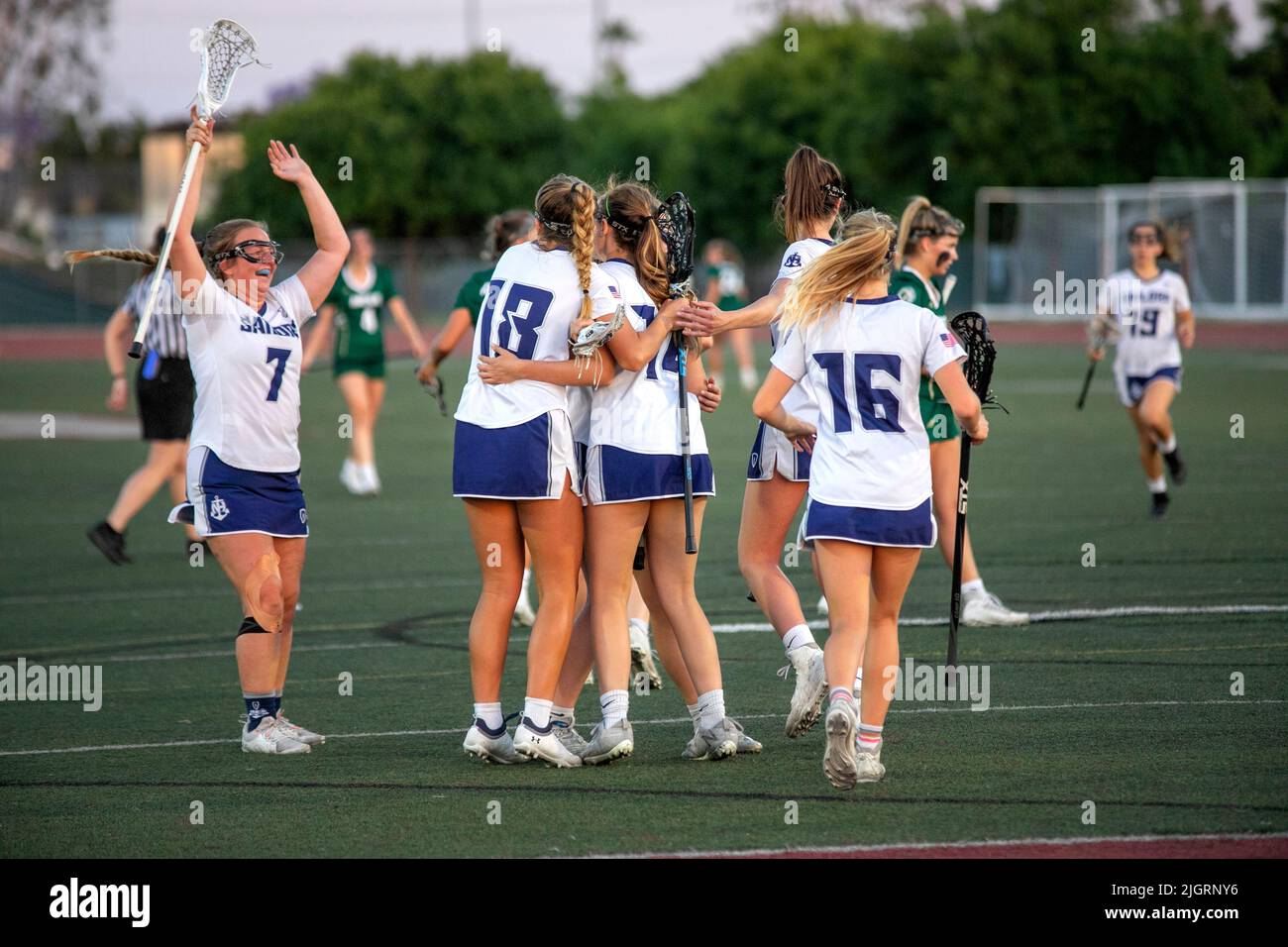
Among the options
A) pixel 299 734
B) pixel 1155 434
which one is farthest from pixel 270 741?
pixel 1155 434

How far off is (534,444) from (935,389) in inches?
137

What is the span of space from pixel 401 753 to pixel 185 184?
7.77 feet

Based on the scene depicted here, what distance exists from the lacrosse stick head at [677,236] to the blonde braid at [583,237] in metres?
0.33

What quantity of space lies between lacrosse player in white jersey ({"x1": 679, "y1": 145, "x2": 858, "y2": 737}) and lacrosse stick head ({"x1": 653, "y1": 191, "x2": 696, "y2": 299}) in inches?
14.4

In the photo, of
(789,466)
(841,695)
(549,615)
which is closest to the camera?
(841,695)

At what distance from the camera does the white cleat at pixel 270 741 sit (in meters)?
6.73

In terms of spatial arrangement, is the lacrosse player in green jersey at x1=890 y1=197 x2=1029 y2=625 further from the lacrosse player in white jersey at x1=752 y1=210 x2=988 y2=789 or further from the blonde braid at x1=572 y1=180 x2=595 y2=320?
the blonde braid at x1=572 y1=180 x2=595 y2=320

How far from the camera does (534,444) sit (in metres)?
6.26

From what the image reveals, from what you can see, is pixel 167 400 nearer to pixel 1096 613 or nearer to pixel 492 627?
pixel 492 627

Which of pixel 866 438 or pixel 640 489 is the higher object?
pixel 866 438

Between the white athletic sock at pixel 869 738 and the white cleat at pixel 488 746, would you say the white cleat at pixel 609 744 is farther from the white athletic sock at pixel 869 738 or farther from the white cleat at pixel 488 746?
the white athletic sock at pixel 869 738

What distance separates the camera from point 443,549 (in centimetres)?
1248

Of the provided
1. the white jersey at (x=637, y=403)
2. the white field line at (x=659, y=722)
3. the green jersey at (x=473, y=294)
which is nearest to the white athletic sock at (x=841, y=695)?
the white jersey at (x=637, y=403)

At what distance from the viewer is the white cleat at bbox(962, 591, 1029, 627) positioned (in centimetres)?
907
